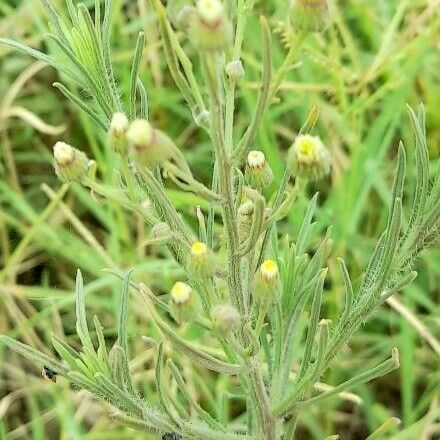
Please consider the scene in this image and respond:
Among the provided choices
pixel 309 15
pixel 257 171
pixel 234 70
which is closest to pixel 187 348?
pixel 257 171

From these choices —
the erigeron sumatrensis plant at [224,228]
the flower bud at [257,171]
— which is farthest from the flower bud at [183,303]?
the flower bud at [257,171]

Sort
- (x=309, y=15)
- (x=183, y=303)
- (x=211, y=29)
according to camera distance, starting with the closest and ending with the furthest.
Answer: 1. (x=211, y=29)
2. (x=309, y=15)
3. (x=183, y=303)

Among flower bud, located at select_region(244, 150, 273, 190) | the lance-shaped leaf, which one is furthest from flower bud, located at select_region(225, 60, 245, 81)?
the lance-shaped leaf

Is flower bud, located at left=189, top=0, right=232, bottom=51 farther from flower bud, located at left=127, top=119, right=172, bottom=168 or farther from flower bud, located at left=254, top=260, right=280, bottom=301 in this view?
flower bud, located at left=254, top=260, right=280, bottom=301

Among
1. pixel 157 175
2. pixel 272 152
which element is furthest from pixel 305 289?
pixel 272 152

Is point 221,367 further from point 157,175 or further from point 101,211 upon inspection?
point 101,211

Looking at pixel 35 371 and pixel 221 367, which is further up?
pixel 221 367

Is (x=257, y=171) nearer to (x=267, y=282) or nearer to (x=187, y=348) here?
(x=267, y=282)

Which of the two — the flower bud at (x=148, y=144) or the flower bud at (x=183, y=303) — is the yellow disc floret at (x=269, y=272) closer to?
the flower bud at (x=183, y=303)
